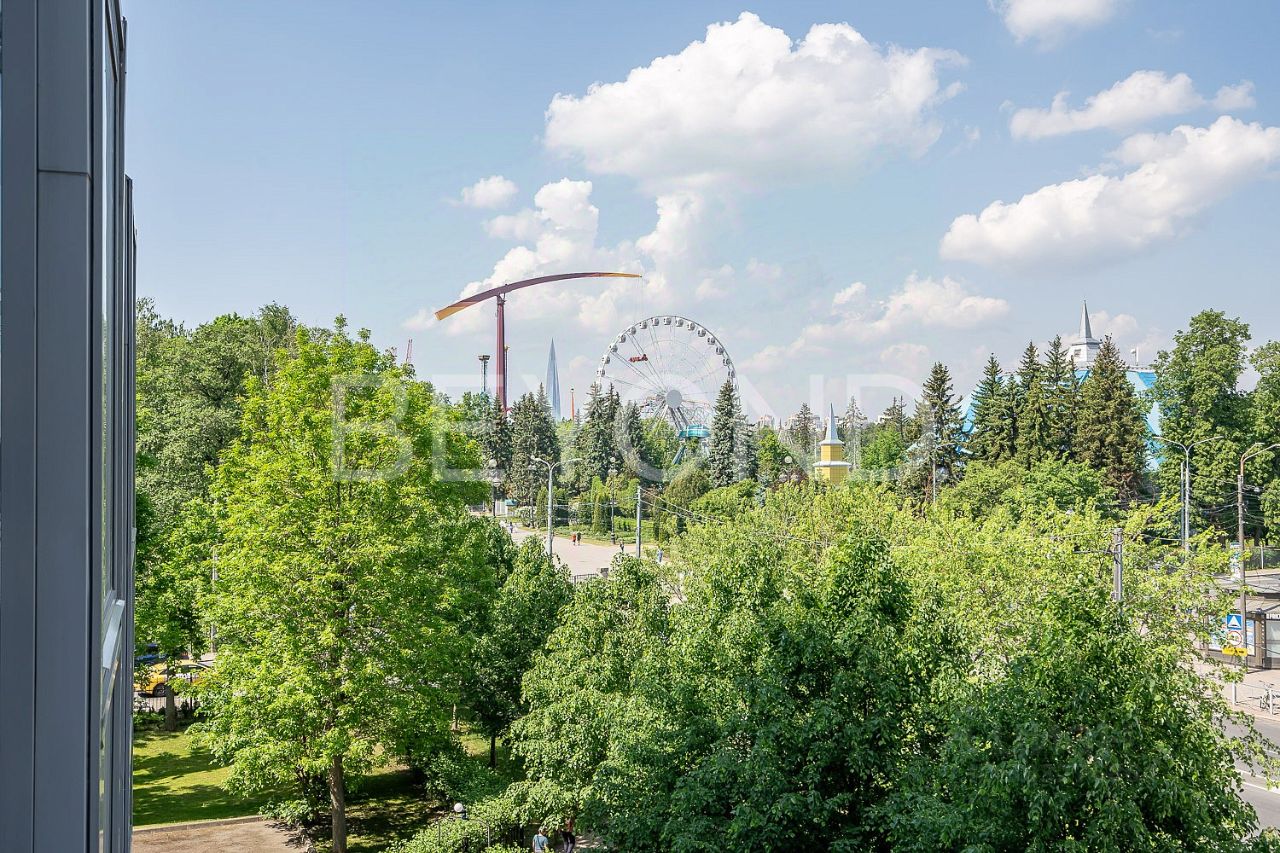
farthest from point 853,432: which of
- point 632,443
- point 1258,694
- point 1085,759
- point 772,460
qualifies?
point 1085,759

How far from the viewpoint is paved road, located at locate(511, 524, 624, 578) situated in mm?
43166

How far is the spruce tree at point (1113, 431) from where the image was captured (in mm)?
46500

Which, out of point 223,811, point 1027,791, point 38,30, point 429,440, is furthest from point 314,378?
point 38,30

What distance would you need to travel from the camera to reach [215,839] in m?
15.8

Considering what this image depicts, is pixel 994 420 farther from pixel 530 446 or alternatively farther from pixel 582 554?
pixel 530 446

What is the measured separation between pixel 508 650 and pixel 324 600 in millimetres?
4482

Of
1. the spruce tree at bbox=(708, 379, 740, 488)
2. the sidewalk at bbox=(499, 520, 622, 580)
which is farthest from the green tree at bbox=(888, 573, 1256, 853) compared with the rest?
the spruce tree at bbox=(708, 379, 740, 488)

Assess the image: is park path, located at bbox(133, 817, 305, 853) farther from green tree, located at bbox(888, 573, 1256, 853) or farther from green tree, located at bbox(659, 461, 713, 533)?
green tree, located at bbox(659, 461, 713, 533)

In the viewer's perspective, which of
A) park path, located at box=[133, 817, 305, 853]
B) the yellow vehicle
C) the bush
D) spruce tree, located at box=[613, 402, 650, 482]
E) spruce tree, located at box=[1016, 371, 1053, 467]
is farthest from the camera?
spruce tree, located at box=[613, 402, 650, 482]

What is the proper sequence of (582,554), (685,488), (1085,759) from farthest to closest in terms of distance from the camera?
(685,488)
(582,554)
(1085,759)

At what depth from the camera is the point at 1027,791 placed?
6.87 meters

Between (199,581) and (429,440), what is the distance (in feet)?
17.5

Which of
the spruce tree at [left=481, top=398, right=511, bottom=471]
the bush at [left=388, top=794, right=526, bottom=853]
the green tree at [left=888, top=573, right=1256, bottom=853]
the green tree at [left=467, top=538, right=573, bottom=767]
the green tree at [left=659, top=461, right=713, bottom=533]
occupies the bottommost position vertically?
the bush at [left=388, top=794, right=526, bottom=853]

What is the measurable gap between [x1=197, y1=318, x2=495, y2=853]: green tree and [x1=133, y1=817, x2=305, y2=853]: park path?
80 centimetres
